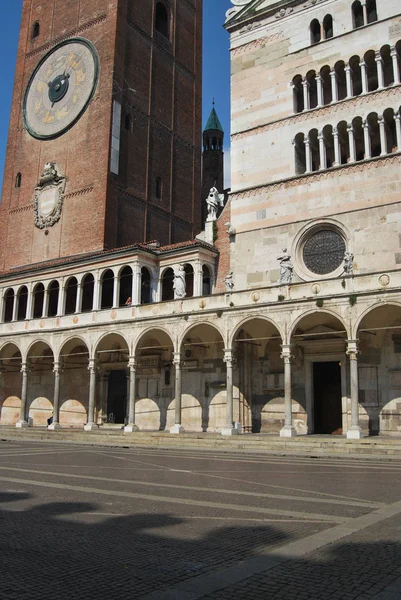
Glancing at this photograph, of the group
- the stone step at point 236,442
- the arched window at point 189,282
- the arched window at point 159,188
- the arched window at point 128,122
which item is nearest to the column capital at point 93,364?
the stone step at point 236,442

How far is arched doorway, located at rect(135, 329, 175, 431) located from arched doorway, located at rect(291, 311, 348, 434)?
293 inches

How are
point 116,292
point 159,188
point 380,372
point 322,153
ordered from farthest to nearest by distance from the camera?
point 159,188 < point 116,292 < point 322,153 < point 380,372

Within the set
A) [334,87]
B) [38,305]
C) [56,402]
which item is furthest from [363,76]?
[38,305]

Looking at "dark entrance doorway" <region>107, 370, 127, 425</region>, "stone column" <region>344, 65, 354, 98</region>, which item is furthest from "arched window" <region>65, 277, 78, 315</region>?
"stone column" <region>344, 65, 354, 98</region>

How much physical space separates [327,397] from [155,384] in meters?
9.81

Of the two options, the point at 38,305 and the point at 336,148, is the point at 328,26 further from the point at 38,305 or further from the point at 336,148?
the point at 38,305

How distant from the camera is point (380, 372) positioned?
24891 mm

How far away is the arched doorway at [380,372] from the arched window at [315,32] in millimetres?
16298

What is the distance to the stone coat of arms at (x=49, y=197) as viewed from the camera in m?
38.9

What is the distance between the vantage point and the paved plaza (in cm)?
488

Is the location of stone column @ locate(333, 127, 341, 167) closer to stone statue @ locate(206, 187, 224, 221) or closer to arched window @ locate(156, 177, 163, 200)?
stone statue @ locate(206, 187, 224, 221)

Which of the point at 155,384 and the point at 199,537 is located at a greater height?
the point at 155,384

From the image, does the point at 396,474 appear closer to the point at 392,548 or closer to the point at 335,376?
the point at 392,548

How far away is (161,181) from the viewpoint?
137 ft
